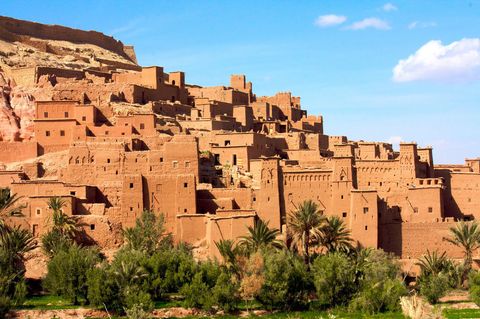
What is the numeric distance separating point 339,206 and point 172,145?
8.76 m

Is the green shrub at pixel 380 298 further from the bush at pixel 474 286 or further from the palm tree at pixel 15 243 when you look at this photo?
the palm tree at pixel 15 243

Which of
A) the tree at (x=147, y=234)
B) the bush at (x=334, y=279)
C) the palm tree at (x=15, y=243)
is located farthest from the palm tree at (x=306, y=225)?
the palm tree at (x=15, y=243)

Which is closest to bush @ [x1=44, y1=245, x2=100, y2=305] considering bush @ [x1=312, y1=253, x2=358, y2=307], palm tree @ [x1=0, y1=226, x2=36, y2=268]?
palm tree @ [x1=0, y1=226, x2=36, y2=268]

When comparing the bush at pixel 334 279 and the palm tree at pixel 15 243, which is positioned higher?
the palm tree at pixel 15 243

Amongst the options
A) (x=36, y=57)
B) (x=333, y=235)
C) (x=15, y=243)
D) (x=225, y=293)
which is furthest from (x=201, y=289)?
(x=36, y=57)

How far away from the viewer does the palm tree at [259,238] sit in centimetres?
4200

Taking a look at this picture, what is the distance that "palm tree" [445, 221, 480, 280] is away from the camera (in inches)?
1756

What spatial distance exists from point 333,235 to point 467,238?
6.88 m

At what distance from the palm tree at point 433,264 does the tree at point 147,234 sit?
1234 cm

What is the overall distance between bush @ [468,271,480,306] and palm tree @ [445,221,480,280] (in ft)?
3.11

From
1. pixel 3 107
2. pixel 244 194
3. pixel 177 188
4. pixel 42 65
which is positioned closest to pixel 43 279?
pixel 177 188

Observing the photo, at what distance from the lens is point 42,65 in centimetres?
5744

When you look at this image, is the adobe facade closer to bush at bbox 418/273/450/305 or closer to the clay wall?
the clay wall

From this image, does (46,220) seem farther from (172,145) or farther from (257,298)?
(257,298)
